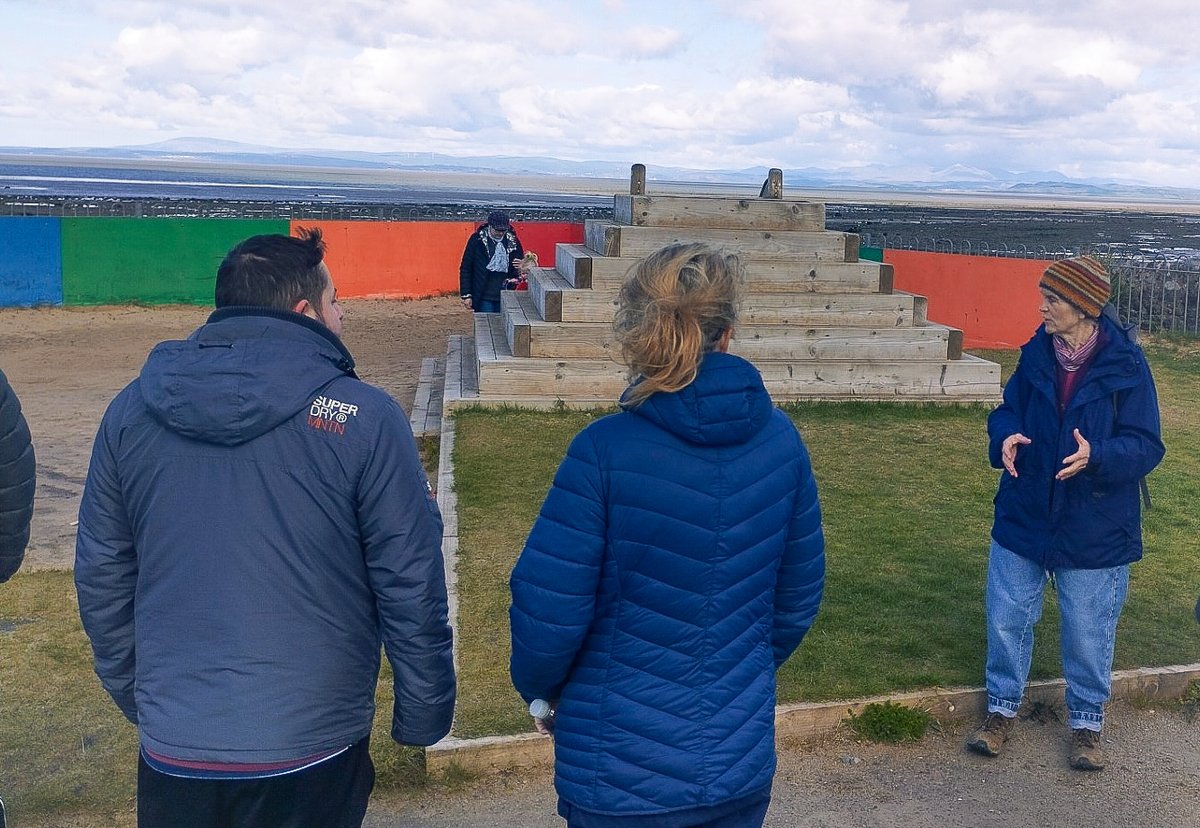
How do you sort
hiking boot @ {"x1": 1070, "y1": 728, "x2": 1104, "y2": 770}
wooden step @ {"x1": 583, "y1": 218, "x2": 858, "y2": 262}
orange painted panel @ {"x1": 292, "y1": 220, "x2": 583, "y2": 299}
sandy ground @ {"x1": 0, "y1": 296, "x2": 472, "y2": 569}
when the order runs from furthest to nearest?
orange painted panel @ {"x1": 292, "y1": 220, "x2": 583, "y2": 299} < wooden step @ {"x1": 583, "y1": 218, "x2": 858, "y2": 262} < sandy ground @ {"x1": 0, "y1": 296, "x2": 472, "y2": 569} < hiking boot @ {"x1": 1070, "y1": 728, "x2": 1104, "y2": 770}

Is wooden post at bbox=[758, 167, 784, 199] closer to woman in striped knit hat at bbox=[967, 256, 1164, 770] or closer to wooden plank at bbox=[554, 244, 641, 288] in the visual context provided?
wooden plank at bbox=[554, 244, 641, 288]

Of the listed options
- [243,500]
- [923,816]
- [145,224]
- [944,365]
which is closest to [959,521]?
[923,816]

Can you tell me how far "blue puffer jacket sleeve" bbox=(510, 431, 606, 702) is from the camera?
90.8 inches

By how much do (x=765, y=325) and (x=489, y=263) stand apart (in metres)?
2.91

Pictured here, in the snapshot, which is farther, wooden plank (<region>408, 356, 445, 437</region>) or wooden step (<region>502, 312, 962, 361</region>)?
wooden step (<region>502, 312, 962, 361</region>)

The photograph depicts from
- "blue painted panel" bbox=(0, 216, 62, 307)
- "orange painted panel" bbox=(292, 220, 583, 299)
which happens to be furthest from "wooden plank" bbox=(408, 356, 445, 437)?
"blue painted panel" bbox=(0, 216, 62, 307)

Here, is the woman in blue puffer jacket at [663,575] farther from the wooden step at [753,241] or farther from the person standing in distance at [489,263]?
the person standing in distance at [489,263]

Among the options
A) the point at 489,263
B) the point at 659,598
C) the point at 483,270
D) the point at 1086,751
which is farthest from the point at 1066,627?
the point at 483,270

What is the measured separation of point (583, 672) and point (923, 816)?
207 centimetres

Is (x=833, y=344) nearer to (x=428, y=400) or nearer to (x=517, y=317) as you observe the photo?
(x=517, y=317)

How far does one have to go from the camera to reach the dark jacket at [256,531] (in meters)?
2.23

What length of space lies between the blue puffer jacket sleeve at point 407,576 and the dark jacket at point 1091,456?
2461 millimetres

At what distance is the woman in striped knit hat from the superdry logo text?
2590 millimetres

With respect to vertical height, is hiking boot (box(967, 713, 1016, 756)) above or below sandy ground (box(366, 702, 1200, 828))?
above
